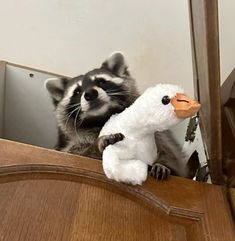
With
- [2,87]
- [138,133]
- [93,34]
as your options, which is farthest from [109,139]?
[93,34]

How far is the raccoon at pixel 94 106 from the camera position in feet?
2.17

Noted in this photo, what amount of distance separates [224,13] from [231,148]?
425 millimetres

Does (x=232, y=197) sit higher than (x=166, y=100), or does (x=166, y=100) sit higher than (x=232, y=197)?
(x=166, y=100)

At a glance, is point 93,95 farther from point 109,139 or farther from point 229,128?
point 229,128

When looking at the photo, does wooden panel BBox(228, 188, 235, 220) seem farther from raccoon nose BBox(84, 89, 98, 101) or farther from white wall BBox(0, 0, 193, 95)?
white wall BBox(0, 0, 193, 95)

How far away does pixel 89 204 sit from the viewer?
50 cm

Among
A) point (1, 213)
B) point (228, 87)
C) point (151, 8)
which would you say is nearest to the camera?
point (1, 213)

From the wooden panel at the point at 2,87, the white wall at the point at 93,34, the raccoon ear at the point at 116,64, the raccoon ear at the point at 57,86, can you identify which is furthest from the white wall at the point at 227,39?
the wooden panel at the point at 2,87

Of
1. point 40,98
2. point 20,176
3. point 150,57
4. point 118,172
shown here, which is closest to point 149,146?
point 118,172

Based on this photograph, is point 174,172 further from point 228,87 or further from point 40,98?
point 40,98

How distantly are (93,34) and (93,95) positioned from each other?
447mm

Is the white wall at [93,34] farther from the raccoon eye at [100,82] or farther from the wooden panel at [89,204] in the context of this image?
the wooden panel at [89,204]

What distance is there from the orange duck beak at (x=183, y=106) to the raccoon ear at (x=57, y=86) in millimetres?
279

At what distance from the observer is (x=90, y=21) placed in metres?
1.05
